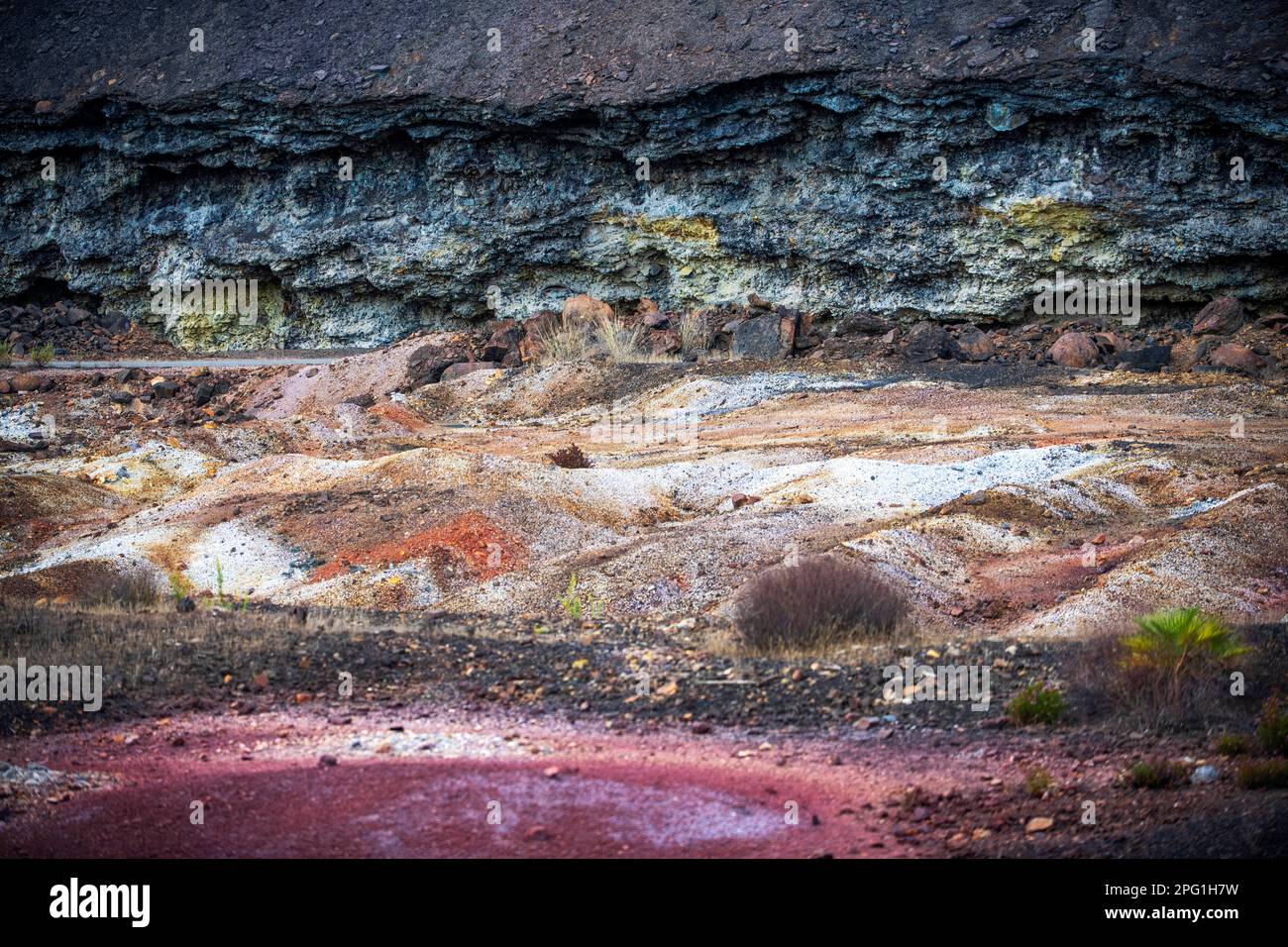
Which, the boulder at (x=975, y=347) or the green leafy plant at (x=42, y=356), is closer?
the boulder at (x=975, y=347)

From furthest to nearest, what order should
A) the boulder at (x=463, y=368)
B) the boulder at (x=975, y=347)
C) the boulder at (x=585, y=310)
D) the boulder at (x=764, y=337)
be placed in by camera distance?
the boulder at (x=585, y=310) → the boulder at (x=463, y=368) → the boulder at (x=764, y=337) → the boulder at (x=975, y=347)

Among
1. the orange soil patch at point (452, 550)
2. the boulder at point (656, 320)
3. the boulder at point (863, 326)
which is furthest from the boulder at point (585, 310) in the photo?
the orange soil patch at point (452, 550)

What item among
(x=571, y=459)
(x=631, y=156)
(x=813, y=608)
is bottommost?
(x=813, y=608)

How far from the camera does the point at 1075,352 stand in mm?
20203

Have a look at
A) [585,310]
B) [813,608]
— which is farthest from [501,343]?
[813,608]

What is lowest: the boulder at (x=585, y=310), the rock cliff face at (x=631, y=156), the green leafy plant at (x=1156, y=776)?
the green leafy plant at (x=1156, y=776)

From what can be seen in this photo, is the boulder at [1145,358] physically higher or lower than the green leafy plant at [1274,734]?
higher

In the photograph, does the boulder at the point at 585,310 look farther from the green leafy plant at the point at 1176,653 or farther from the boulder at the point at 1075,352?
the green leafy plant at the point at 1176,653

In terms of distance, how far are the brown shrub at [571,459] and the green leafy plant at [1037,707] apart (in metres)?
9.27

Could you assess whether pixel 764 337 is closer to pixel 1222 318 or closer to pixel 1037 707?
pixel 1222 318

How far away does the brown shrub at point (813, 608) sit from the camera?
852 centimetres

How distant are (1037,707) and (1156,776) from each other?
1060 millimetres

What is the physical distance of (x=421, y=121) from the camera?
2633cm
